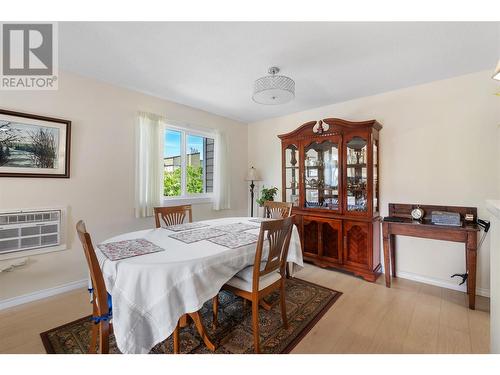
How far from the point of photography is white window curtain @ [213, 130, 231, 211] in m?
3.94

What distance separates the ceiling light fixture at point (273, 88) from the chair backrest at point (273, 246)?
3.80ft

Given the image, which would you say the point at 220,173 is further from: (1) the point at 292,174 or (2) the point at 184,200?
(1) the point at 292,174

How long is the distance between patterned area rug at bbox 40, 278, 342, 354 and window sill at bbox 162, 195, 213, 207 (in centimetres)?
162

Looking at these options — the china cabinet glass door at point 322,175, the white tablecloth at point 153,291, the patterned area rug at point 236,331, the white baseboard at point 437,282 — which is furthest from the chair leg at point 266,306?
the white baseboard at point 437,282

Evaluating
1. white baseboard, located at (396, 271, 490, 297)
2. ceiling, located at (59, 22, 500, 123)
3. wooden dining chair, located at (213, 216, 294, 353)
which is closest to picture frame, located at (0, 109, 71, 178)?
ceiling, located at (59, 22, 500, 123)

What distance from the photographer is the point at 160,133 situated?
10.3 feet

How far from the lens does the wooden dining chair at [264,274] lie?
1581 mm

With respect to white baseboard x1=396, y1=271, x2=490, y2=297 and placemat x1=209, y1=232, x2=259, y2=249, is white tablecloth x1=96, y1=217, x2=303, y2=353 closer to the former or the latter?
placemat x1=209, y1=232, x2=259, y2=249

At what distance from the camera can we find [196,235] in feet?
6.48

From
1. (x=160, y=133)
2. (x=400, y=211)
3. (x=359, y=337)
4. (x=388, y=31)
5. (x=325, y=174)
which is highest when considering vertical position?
(x=388, y=31)

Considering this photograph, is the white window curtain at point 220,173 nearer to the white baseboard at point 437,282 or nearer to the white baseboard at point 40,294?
the white baseboard at point 40,294
